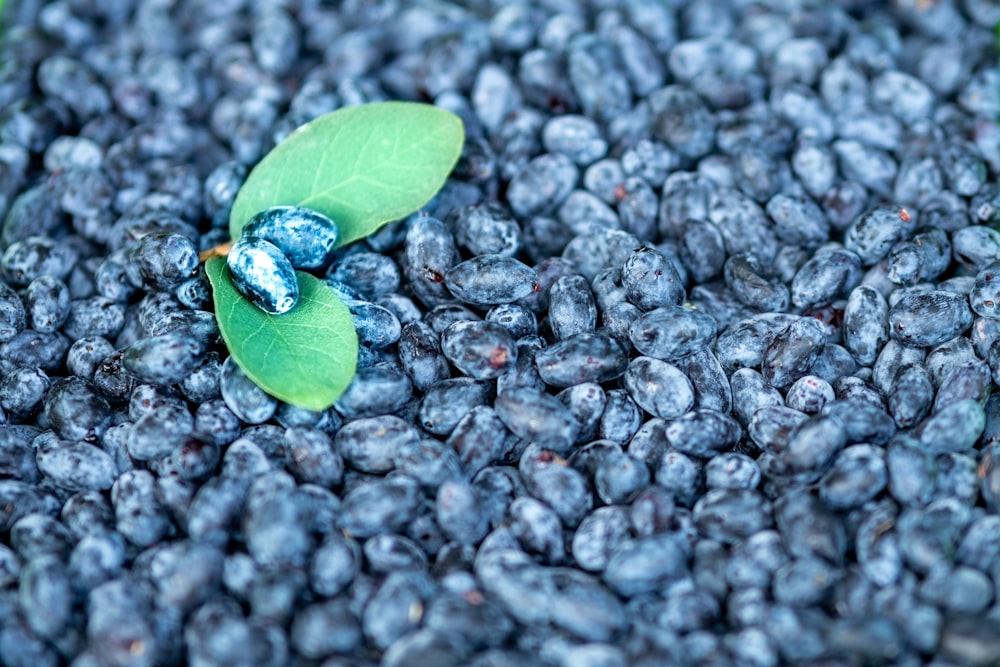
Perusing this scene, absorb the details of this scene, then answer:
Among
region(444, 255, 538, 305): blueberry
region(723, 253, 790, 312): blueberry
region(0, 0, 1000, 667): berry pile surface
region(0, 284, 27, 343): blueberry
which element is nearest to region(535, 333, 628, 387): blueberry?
region(0, 0, 1000, 667): berry pile surface

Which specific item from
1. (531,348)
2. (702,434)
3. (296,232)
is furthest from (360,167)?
(702,434)

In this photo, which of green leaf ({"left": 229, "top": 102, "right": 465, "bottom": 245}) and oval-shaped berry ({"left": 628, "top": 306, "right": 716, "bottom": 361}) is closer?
oval-shaped berry ({"left": 628, "top": 306, "right": 716, "bottom": 361})

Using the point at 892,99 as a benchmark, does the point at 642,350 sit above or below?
below

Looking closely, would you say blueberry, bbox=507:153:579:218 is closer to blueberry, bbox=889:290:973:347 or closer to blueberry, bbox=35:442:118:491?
blueberry, bbox=889:290:973:347

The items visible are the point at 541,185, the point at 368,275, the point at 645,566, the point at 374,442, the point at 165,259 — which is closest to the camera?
the point at 645,566

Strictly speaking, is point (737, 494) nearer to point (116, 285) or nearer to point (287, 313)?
point (287, 313)

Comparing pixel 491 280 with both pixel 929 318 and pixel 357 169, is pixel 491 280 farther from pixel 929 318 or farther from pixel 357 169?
pixel 929 318

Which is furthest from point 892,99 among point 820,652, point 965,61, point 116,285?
point 116,285
